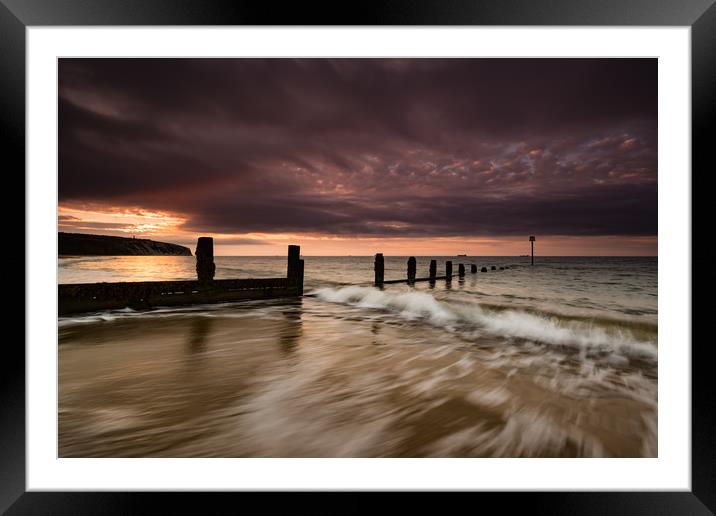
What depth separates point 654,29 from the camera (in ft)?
5.53

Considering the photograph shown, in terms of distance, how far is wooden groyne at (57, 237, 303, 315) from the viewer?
17.3 feet

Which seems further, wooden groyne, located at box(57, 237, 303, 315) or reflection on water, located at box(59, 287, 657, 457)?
wooden groyne, located at box(57, 237, 303, 315)

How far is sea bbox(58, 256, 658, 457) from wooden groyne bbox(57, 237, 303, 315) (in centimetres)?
28

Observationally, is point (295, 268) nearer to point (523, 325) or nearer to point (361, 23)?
point (523, 325)

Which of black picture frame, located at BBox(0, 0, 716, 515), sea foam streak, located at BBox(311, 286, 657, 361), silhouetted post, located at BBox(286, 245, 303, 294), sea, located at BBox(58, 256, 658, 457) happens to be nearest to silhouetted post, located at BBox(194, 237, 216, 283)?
sea, located at BBox(58, 256, 658, 457)

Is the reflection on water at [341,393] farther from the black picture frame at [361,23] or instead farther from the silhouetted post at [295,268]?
the silhouetted post at [295,268]

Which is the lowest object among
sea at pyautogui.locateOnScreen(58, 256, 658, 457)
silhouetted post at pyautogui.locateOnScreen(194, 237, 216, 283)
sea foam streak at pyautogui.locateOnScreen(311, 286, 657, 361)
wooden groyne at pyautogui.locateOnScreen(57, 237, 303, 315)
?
sea foam streak at pyautogui.locateOnScreen(311, 286, 657, 361)

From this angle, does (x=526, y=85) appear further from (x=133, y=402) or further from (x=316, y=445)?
(x=133, y=402)

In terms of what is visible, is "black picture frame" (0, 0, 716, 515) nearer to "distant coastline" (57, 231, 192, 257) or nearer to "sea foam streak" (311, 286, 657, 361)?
"sea foam streak" (311, 286, 657, 361)

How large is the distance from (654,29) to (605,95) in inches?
217

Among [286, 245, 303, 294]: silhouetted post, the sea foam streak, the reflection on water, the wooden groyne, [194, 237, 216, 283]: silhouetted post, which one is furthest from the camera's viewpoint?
[286, 245, 303, 294]: silhouetted post

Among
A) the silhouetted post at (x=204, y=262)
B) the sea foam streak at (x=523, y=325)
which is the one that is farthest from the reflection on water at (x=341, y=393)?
the silhouetted post at (x=204, y=262)

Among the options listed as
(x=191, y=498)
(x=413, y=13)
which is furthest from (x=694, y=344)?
(x=191, y=498)

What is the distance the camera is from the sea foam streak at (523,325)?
4945mm
